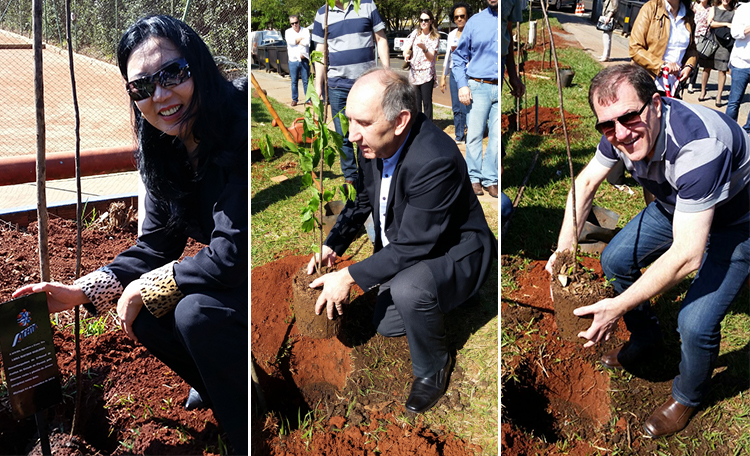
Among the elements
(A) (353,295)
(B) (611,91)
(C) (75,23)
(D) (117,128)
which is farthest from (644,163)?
(C) (75,23)

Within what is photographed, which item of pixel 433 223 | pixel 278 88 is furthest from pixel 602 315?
pixel 278 88

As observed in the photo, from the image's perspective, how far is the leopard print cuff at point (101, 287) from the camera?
6.05 feet

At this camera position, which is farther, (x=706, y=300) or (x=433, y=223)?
(x=433, y=223)

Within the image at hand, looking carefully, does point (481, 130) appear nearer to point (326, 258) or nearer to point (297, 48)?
point (326, 258)

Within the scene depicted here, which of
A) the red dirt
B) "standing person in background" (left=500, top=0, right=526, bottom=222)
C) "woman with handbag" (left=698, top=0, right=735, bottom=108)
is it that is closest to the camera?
the red dirt

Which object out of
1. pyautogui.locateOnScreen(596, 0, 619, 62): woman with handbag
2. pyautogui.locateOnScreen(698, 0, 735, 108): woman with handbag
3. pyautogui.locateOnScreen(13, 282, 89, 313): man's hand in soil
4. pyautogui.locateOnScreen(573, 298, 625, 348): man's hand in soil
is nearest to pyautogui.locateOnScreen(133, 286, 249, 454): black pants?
pyautogui.locateOnScreen(13, 282, 89, 313): man's hand in soil

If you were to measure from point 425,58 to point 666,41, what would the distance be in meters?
2.49

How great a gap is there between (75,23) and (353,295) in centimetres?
839

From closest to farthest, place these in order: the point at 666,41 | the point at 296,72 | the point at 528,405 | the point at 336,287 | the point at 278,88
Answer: the point at 336,287 → the point at 528,405 → the point at 666,41 → the point at 296,72 → the point at 278,88

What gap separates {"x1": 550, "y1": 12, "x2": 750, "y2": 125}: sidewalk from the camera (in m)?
7.09

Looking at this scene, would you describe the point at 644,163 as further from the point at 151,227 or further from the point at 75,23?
the point at 75,23

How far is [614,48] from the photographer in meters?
13.0

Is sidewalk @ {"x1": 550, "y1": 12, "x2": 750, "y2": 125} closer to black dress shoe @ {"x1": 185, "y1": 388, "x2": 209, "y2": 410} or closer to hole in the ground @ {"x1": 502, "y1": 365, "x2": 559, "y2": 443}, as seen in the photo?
hole in the ground @ {"x1": 502, "y1": 365, "x2": 559, "y2": 443}

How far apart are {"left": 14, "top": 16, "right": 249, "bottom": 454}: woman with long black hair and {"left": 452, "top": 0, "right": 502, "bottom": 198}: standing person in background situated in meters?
2.75
